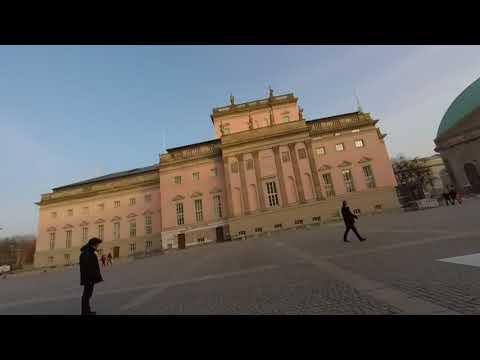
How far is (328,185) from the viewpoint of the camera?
32.3m

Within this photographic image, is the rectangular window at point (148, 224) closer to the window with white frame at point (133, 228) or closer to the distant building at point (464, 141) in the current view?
the window with white frame at point (133, 228)

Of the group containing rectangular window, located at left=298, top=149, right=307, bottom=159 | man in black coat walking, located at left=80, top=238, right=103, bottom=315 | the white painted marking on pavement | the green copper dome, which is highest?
the green copper dome

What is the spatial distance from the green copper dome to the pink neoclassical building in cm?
1431

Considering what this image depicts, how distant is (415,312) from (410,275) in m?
1.94

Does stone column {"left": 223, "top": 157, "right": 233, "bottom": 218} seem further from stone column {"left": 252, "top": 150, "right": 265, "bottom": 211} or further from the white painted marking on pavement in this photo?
the white painted marking on pavement

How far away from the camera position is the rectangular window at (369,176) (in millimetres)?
31469

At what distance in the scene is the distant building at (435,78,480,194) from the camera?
36.4m

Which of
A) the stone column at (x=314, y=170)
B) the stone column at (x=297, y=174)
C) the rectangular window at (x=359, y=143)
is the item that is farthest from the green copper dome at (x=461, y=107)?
the stone column at (x=297, y=174)

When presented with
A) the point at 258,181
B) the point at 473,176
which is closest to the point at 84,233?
the point at 258,181

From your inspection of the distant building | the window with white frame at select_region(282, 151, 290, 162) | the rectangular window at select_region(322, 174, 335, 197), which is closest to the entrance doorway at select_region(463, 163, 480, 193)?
the distant building

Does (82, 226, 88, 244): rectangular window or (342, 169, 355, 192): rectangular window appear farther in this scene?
(82, 226, 88, 244): rectangular window

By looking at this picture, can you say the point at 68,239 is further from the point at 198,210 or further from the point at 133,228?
the point at 198,210

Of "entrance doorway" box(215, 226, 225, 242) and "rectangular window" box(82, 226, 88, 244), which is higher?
"rectangular window" box(82, 226, 88, 244)

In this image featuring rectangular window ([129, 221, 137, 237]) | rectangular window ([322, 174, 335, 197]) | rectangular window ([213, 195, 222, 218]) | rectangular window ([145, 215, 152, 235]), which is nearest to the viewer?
rectangular window ([322, 174, 335, 197])
